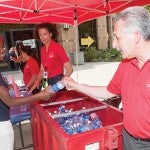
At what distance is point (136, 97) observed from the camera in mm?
2301

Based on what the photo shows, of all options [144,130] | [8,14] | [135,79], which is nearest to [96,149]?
[144,130]

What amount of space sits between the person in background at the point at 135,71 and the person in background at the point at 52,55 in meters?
2.57

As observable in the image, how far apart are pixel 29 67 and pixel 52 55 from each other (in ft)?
2.90

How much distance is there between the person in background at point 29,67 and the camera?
5.83 metres

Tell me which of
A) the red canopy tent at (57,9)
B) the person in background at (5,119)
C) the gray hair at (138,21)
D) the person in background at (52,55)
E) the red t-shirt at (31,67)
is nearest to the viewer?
the gray hair at (138,21)

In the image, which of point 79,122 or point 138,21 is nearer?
point 138,21

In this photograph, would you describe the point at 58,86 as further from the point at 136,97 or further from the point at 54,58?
the point at 54,58

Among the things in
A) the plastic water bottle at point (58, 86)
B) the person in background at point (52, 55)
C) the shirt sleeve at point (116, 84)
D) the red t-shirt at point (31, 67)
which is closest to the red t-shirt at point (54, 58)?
the person in background at point (52, 55)

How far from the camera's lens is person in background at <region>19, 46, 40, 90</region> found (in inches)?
230

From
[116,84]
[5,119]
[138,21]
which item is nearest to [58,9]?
[5,119]

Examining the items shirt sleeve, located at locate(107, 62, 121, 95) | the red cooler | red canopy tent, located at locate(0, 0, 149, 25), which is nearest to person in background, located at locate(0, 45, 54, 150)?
the red cooler

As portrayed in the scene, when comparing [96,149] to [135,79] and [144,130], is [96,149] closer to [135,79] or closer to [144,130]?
[144,130]

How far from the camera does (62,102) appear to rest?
4039 mm

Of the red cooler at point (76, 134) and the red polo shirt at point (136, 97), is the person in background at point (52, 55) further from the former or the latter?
the red polo shirt at point (136, 97)
